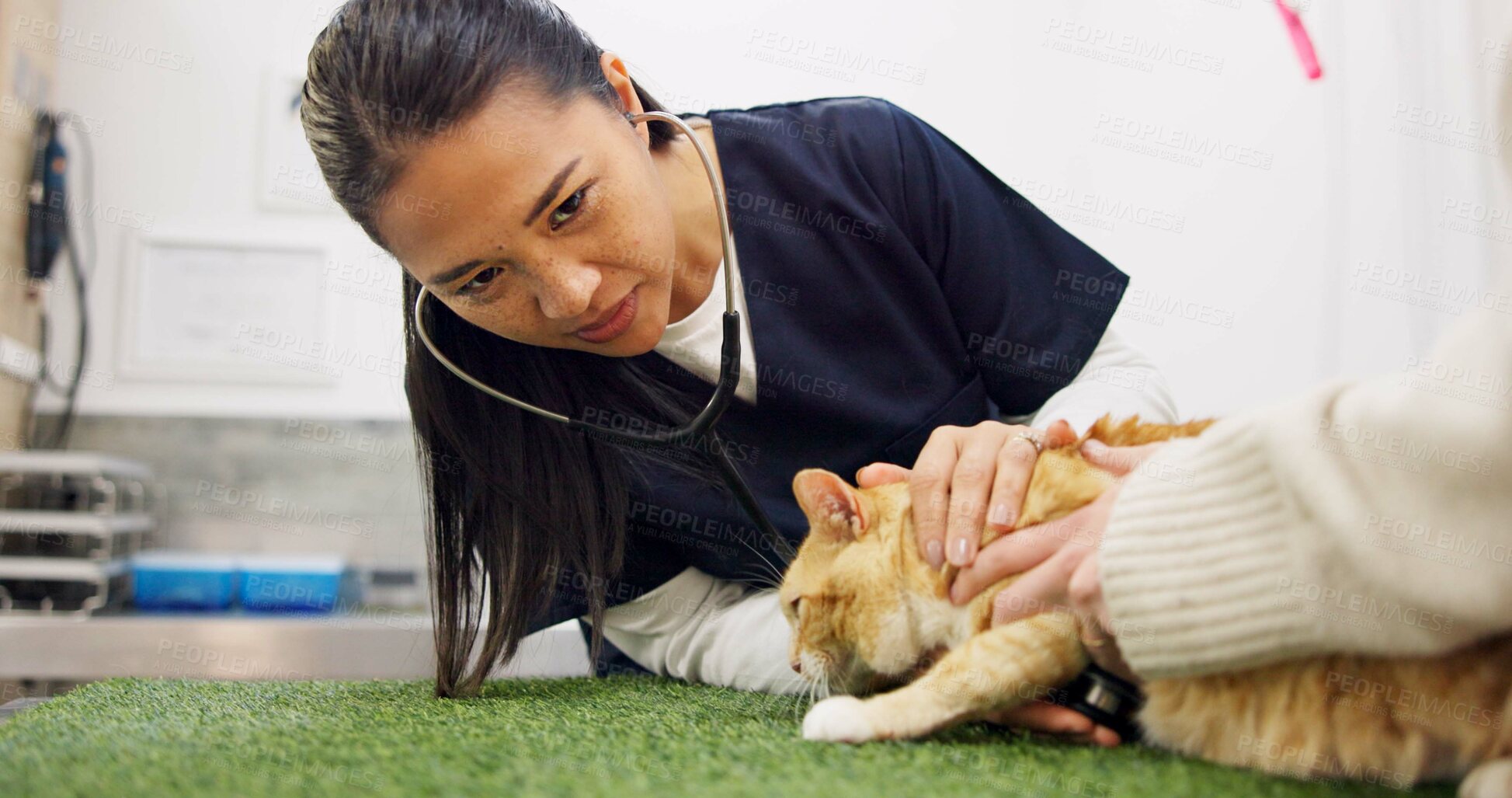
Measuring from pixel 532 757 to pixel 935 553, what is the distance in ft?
1.26

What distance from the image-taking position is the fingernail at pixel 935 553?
2.71 feet

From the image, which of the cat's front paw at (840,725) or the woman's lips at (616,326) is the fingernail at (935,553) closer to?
the cat's front paw at (840,725)

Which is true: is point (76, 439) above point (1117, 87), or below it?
below

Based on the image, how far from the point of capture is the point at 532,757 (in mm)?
664

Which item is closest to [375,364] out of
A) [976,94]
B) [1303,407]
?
[976,94]

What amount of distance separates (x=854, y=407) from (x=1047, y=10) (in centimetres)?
175

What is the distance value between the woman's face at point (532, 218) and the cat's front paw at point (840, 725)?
0.46 meters

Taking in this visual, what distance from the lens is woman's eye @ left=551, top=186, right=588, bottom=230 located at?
3.00 ft

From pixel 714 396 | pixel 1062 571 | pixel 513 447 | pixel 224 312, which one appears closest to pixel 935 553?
pixel 1062 571

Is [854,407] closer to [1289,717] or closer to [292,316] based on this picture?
[1289,717]

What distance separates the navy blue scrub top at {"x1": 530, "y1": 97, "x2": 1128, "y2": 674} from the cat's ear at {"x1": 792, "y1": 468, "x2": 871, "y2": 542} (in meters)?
0.22

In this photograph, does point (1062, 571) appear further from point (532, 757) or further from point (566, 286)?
point (566, 286)

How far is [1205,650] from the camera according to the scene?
58cm

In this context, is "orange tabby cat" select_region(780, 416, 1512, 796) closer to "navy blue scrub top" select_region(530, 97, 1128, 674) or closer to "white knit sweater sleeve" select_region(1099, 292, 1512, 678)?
"white knit sweater sleeve" select_region(1099, 292, 1512, 678)
